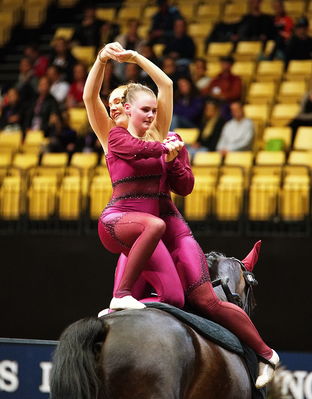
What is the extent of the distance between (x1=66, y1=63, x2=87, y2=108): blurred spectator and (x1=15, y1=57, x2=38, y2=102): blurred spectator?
708 millimetres

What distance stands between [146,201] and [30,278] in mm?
7093

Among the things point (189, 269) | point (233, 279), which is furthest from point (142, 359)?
point (233, 279)

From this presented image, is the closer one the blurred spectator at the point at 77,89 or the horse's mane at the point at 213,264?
the horse's mane at the point at 213,264

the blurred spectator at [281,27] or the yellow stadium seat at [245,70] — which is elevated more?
the blurred spectator at [281,27]

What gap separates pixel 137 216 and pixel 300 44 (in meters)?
9.46

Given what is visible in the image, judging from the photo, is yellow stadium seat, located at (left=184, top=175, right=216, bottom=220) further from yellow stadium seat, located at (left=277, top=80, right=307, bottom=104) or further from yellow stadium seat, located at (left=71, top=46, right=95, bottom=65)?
yellow stadium seat, located at (left=71, top=46, right=95, bottom=65)

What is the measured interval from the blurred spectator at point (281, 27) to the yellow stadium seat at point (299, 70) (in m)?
0.43

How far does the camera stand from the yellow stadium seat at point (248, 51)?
49.8ft

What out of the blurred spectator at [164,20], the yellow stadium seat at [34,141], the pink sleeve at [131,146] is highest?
the blurred spectator at [164,20]

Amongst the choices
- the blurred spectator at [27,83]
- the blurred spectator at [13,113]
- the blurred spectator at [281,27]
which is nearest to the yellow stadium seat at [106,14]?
the blurred spectator at [27,83]

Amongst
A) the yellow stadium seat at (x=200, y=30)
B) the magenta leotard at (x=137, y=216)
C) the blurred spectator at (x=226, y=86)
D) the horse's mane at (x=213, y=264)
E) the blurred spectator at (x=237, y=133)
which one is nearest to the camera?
the magenta leotard at (x=137, y=216)

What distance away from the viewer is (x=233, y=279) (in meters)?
6.20

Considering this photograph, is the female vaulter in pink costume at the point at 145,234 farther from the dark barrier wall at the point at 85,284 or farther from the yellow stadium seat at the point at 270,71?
the yellow stadium seat at the point at 270,71

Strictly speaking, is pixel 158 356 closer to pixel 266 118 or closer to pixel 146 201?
pixel 146 201
